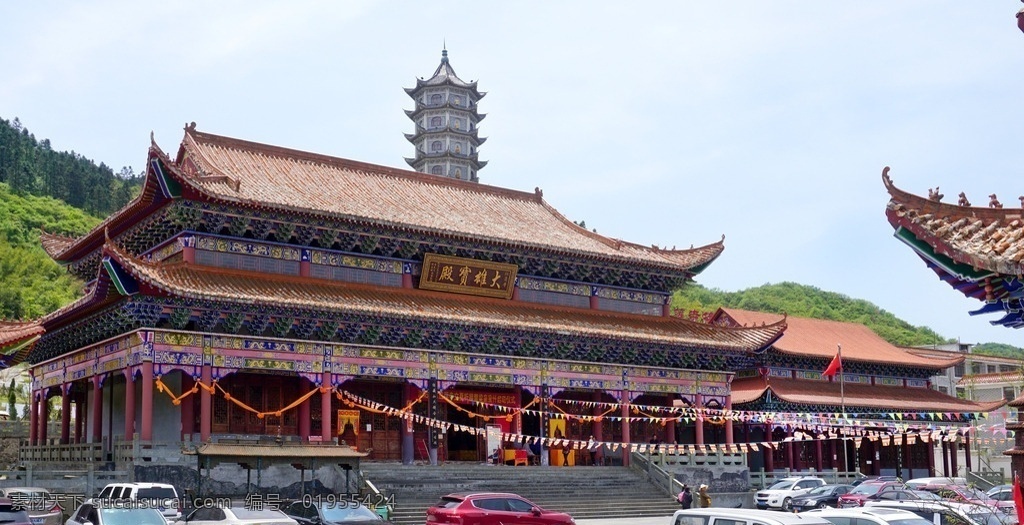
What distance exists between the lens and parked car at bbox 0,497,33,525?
20203 millimetres

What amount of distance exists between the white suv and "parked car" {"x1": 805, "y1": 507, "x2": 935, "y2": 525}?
1887cm

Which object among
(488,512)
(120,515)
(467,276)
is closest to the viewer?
(120,515)

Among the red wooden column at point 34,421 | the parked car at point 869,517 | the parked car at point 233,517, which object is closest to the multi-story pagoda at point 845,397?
the red wooden column at point 34,421

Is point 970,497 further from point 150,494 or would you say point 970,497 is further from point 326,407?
point 150,494

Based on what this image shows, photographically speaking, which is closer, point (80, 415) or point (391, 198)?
point (80, 415)

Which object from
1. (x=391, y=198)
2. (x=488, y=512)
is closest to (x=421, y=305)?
(x=391, y=198)

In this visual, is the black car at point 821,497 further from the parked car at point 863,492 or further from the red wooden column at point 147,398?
the red wooden column at point 147,398

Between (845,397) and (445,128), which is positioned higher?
(445,128)

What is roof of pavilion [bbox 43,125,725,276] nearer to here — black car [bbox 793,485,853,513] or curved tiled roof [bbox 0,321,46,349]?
curved tiled roof [bbox 0,321,46,349]

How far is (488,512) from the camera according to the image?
80.4 ft

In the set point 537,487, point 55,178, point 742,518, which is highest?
point 55,178

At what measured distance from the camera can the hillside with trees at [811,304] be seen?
11262 cm

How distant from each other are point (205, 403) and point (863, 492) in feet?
65.5

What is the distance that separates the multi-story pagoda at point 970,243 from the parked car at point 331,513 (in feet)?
45.2
